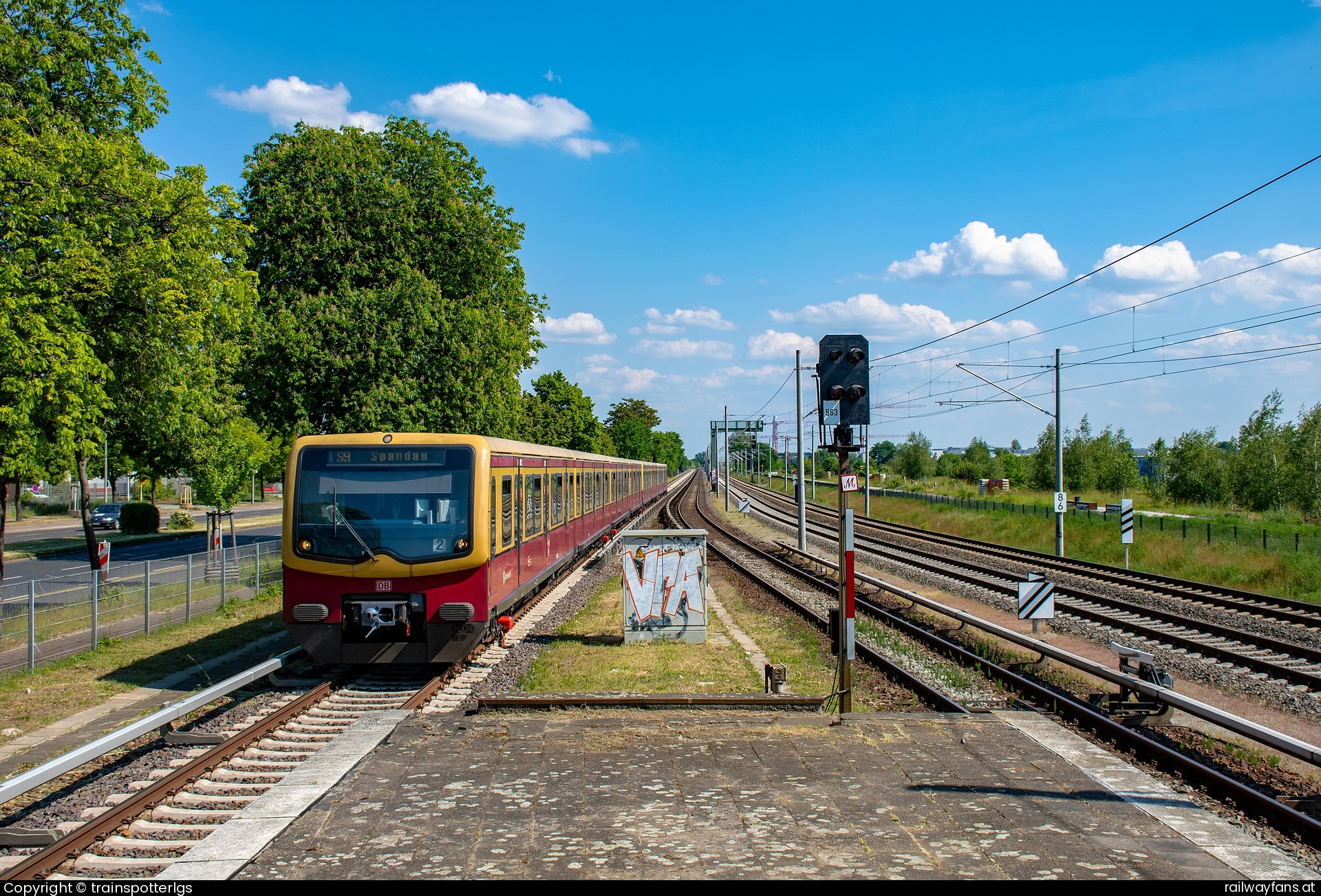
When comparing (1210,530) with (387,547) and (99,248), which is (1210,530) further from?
(99,248)

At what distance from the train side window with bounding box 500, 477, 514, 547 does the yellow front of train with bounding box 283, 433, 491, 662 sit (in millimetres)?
1250

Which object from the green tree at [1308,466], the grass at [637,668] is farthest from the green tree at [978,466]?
the grass at [637,668]

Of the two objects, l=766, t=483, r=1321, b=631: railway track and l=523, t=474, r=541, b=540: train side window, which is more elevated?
l=523, t=474, r=541, b=540: train side window

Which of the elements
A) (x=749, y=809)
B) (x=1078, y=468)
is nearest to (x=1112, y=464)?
(x=1078, y=468)

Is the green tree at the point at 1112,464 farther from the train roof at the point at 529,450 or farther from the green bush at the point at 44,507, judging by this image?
the green bush at the point at 44,507

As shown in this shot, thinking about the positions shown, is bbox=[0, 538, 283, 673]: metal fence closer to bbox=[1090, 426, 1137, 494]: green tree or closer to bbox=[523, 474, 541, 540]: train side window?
bbox=[523, 474, 541, 540]: train side window

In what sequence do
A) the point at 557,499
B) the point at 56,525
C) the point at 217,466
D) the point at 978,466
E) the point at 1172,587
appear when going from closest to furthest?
the point at 557,499 → the point at 1172,587 → the point at 217,466 → the point at 56,525 → the point at 978,466

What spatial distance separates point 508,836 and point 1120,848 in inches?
144

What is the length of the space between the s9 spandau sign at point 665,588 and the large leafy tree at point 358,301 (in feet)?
34.4

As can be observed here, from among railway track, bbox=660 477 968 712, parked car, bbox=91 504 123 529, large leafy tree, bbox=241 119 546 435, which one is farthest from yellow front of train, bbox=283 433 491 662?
parked car, bbox=91 504 123 529

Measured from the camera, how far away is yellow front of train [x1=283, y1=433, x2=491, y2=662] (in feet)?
30.5

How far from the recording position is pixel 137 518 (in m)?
40.0

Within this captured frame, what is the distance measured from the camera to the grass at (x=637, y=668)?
9.73 metres

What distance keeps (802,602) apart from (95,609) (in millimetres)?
11801
